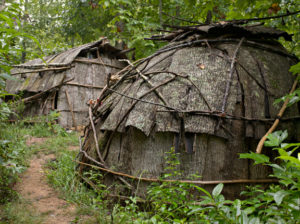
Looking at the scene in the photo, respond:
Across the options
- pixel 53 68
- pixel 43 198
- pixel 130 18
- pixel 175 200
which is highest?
pixel 130 18

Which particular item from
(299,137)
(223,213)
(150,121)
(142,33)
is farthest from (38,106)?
(223,213)

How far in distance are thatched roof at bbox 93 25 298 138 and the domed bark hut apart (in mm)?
13

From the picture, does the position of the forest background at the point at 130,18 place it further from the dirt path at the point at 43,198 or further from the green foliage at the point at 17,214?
the dirt path at the point at 43,198

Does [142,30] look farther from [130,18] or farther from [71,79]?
[71,79]

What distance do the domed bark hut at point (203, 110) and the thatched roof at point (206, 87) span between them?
13 millimetres

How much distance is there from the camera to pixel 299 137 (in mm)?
3316

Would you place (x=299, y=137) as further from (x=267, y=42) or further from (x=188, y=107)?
(x=267, y=42)

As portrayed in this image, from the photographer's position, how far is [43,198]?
3.73 m

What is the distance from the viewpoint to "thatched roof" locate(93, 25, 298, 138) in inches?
129

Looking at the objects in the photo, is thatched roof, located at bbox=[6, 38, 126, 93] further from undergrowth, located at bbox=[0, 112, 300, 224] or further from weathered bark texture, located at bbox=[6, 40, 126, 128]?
undergrowth, located at bbox=[0, 112, 300, 224]

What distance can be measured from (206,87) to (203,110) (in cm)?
41

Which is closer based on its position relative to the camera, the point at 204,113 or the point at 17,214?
the point at 17,214

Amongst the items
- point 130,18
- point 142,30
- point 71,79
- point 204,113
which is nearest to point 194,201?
point 204,113

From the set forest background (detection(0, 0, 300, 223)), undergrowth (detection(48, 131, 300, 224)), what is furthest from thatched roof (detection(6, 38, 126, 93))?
undergrowth (detection(48, 131, 300, 224))
